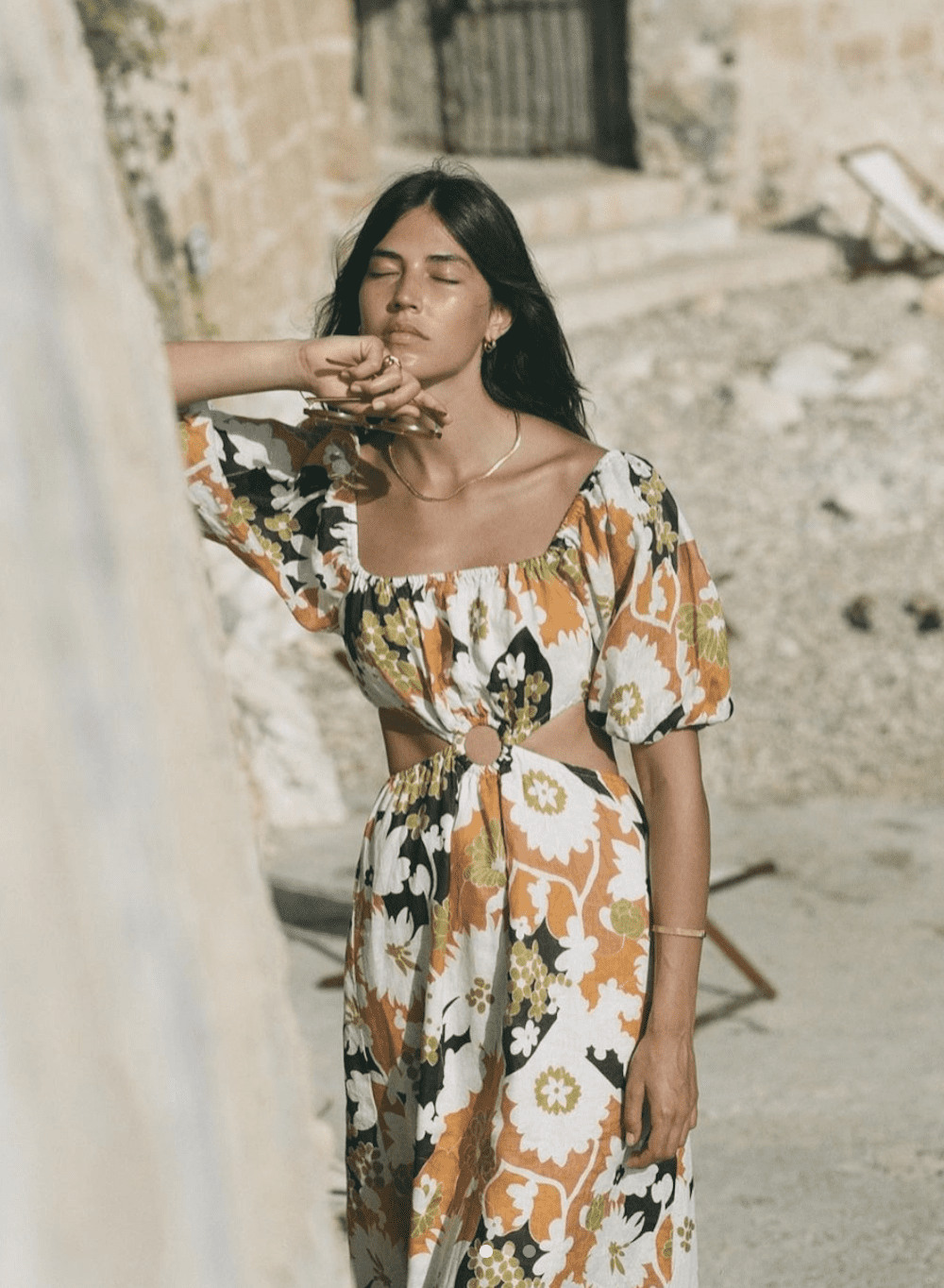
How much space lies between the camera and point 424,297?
79.6 inches

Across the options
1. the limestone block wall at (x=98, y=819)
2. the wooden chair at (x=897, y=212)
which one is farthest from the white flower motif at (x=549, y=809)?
the wooden chair at (x=897, y=212)

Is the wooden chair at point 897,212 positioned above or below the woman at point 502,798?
below

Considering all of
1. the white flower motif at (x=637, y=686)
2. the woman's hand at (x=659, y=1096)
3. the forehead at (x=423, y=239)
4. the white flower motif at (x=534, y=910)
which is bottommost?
the woman's hand at (x=659, y=1096)

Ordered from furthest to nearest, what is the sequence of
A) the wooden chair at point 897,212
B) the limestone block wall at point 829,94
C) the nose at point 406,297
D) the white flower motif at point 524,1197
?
the limestone block wall at point 829,94 < the wooden chair at point 897,212 < the nose at point 406,297 < the white flower motif at point 524,1197

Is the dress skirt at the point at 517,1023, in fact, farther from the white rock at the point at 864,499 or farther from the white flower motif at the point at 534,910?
the white rock at the point at 864,499

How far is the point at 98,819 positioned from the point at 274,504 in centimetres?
149

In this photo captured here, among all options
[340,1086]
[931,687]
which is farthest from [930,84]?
[340,1086]

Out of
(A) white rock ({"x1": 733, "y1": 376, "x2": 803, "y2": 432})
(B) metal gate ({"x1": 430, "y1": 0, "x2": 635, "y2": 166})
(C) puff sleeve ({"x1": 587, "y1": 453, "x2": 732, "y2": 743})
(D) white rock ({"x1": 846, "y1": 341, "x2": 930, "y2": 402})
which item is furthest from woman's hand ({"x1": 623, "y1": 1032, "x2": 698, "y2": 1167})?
(B) metal gate ({"x1": 430, "y1": 0, "x2": 635, "y2": 166})

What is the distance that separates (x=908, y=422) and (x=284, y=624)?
3.54 meters

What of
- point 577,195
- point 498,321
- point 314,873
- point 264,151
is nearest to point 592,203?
point 577,195

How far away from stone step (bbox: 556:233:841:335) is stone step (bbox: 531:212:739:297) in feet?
0.35

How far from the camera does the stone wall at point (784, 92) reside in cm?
1124

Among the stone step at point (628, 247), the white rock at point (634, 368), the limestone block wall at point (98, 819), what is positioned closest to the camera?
the limestone block wall at point (98, 819)

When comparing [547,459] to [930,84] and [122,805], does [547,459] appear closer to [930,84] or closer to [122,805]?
[122,805]
